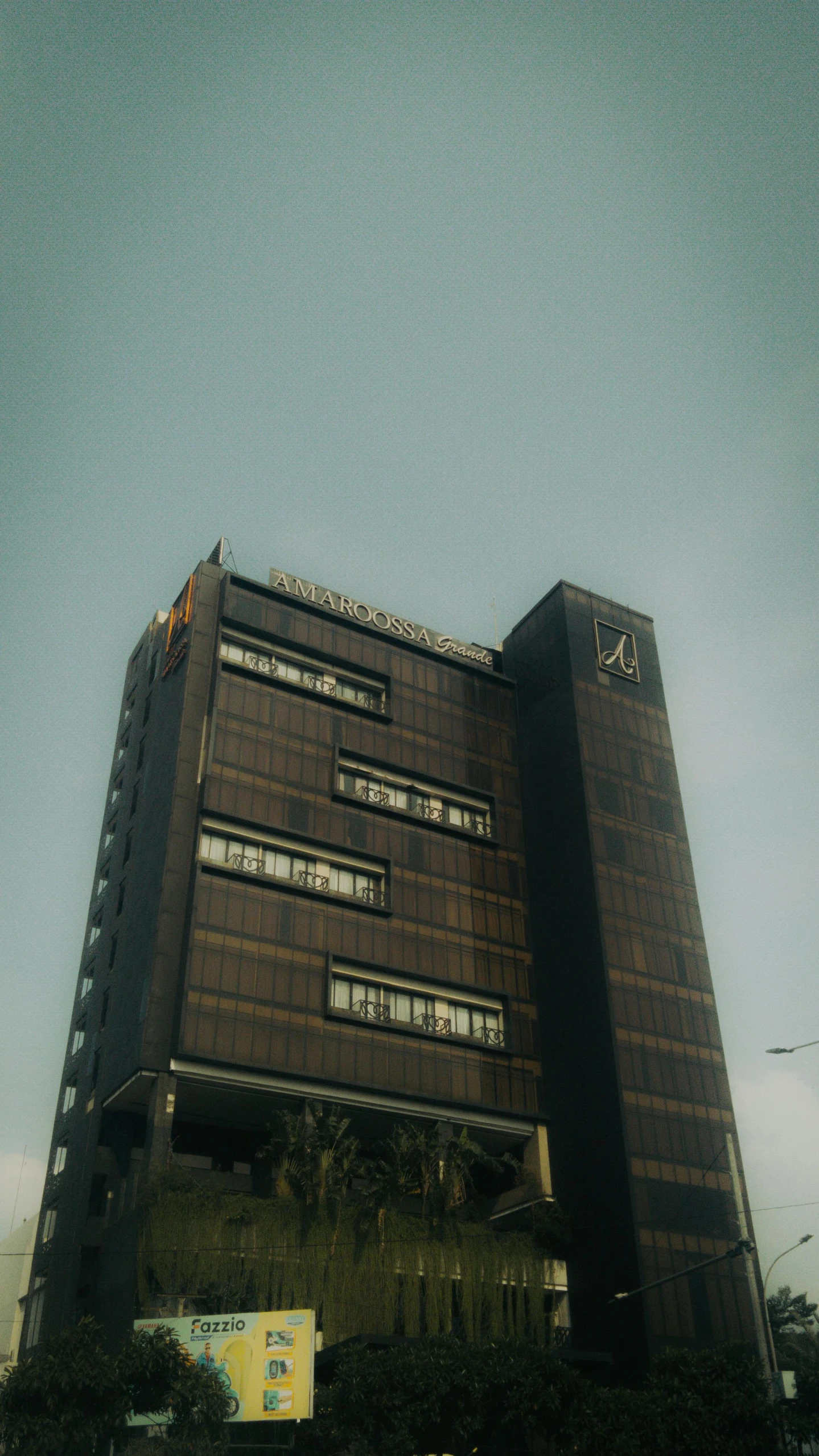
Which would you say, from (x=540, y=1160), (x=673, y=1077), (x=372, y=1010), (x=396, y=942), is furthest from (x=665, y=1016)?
(x=372, y=1010)

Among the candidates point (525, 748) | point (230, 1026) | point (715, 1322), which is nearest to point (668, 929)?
point (525, 748)

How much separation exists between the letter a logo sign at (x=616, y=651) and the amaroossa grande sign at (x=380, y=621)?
11530 millimetres

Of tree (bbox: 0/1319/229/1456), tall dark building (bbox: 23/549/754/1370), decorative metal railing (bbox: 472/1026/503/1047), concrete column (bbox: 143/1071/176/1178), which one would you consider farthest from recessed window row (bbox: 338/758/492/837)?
tree (bbox: 0/1319/229/1456)

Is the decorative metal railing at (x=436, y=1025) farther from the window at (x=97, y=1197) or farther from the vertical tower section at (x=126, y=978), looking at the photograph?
the window at (x=97, y=1197)

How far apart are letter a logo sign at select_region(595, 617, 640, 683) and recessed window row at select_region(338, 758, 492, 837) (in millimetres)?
19232

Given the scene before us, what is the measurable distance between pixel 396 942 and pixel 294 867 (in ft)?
34.2

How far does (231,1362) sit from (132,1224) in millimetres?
20348

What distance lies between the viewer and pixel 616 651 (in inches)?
4688

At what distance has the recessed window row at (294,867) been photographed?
93.1m

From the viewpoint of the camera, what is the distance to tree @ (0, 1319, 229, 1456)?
49.8m

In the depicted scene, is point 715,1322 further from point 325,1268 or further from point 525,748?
point 525,748

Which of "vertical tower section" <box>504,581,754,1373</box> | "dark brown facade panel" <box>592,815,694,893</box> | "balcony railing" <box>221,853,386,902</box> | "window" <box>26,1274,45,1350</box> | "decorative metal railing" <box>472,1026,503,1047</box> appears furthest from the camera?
"dark brown facade panel" <box>592,815,694,893</box>

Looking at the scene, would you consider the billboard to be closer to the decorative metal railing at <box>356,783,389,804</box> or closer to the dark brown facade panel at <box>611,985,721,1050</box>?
the dark brown facade panel at <box>611,985,721,1050</box>

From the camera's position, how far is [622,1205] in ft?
283
